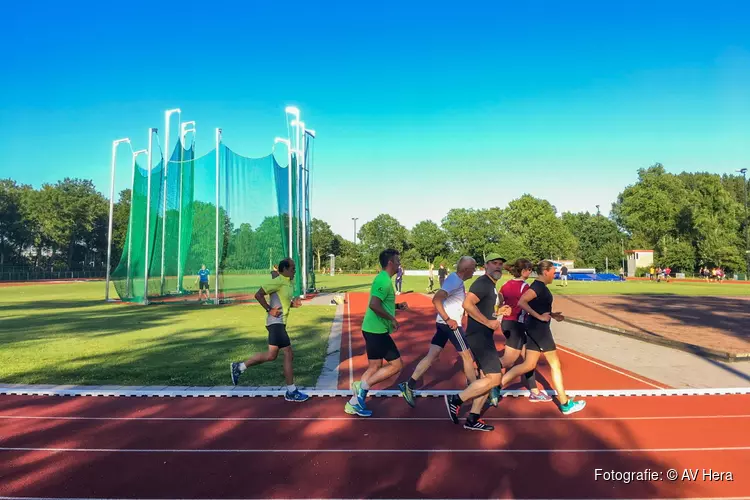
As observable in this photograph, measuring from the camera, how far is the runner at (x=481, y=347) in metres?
5.72

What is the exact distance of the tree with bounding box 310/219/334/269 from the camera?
117688mm

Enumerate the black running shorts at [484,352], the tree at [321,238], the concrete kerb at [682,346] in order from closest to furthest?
the black running shorts at [484,352], the concrete kerb at [682,346], the tree at [321,238]

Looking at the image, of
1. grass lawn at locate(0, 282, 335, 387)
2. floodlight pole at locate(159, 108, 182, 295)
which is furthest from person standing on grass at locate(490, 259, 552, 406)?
floodlight pole at locate(159, 108, 182, 295)

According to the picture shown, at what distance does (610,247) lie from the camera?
3401 inches

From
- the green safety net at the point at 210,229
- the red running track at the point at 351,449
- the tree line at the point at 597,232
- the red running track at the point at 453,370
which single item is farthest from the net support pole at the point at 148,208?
the tree line at the point at 597,232

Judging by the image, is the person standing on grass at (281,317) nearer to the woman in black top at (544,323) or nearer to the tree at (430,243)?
the woman in black top at (544,323)

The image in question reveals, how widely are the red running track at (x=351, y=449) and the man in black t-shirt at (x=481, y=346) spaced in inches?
10.1

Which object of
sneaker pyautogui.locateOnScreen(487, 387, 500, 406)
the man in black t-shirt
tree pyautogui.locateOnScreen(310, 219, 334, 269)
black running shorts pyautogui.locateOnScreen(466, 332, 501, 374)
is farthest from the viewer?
tree pyautogui.locateOnScreen(310, 219, 334, 269)

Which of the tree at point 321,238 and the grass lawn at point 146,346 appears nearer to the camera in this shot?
the grass lawn at point 146,346

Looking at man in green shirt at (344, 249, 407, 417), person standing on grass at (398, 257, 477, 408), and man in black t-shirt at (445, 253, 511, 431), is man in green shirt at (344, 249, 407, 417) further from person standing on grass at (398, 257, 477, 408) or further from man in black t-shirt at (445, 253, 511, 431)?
man in black t-shirt at (445, 253, 511, 431)

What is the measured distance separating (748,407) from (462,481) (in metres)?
4.90

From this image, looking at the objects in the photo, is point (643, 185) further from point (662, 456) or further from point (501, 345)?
point (662, 456)

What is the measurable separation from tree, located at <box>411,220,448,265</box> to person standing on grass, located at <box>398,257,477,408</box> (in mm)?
99913

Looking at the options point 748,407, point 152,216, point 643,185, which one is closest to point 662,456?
point 748,407
